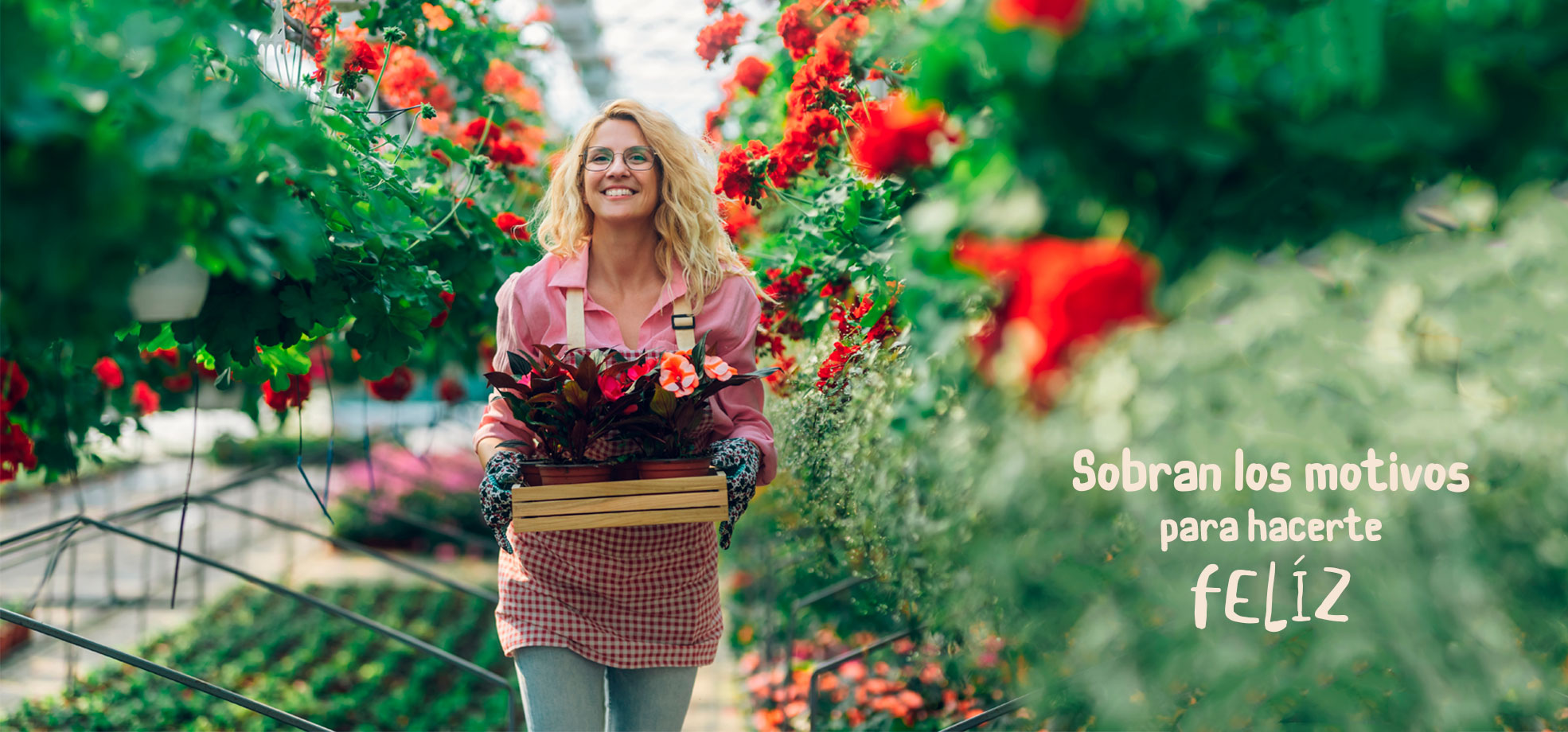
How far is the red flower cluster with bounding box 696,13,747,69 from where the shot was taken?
231 centimetres

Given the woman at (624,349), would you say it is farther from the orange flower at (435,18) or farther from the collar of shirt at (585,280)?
the orange flower at (435,18)

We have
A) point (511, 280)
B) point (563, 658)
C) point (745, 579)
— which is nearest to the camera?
point (563, 658)

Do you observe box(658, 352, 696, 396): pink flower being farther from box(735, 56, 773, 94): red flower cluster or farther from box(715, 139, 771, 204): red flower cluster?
box(735, 56, 773, 94): red flower cluster

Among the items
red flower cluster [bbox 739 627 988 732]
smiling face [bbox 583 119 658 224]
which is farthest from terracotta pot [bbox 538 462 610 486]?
red flower cluster [bbox 739 627 988 732]

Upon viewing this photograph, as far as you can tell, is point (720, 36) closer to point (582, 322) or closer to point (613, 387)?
point (582, 322)

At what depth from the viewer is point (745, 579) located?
503cm

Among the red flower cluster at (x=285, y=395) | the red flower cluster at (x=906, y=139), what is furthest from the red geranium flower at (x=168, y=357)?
the red flower cluster at (x=906, y=139)

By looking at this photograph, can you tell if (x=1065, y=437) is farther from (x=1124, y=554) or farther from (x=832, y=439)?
(x=832, y=439)

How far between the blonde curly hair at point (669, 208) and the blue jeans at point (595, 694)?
0.67 metres

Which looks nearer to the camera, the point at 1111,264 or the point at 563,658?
the point at 1111,264

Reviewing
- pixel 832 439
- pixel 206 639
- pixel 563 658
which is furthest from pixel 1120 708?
pixel 206 639

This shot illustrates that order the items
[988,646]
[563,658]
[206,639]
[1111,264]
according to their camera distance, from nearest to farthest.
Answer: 1. [1111,264]
2. [988,646]
3. [563,658]
4. [206,639]

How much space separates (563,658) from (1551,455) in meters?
1.37

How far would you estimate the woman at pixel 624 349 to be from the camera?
155 cm
